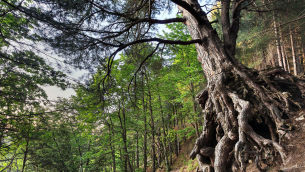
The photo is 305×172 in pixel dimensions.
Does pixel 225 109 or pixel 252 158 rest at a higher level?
pixel 225 109

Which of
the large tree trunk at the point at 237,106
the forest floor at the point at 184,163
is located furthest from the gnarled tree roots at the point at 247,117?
the forest floor at the point at 184,163

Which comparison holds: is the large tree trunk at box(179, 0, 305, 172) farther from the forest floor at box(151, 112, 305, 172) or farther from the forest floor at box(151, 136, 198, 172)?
the forest floor at box(151, 136, 198, 172)

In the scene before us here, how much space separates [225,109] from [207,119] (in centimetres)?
55

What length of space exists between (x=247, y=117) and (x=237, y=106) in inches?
11.8

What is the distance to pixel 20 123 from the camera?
4.48 meters

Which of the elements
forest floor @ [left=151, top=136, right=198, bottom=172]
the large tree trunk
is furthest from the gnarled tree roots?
forest floor @ [left=151, top=136, right=198, bottom=172]

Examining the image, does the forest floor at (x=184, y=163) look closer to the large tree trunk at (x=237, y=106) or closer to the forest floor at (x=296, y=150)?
the large tree trunk at (x=237, y=106)

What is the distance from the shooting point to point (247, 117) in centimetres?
243

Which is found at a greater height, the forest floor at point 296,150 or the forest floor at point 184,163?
the forest floor at point 296,150

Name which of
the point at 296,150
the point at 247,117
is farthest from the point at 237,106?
the point at 296,150

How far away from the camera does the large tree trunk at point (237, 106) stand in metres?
2.29

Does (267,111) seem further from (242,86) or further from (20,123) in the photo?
(20,123)

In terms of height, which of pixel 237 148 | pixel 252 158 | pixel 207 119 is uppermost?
pixel 207 119

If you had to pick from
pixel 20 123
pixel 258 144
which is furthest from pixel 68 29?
pixel 258 144
